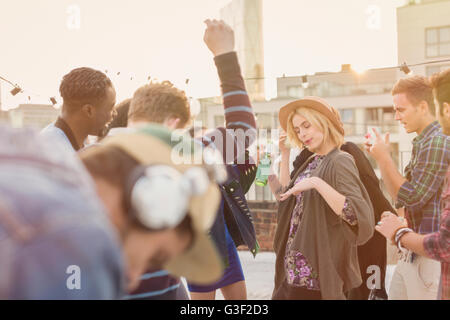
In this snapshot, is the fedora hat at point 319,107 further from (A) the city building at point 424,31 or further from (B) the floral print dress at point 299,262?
(A) the city building at point 424,31

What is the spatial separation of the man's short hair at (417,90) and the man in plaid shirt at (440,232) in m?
0.60

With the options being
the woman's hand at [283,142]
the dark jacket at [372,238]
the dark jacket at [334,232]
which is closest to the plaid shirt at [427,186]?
the dark jacket at [334,232]

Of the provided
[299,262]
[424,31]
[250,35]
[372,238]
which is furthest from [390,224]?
[250,35]

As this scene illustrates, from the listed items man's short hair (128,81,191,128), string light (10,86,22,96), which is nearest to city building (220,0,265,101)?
string light (10,86,22,96)

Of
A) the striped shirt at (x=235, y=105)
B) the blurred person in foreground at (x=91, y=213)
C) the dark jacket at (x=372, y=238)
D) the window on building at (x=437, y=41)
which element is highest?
the window on building at (x=437, y=41)

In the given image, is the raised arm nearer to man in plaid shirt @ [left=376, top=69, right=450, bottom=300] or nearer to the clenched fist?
the clenched fist

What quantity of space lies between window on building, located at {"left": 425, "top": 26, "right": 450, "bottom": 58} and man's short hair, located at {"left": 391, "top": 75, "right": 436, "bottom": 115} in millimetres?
31615

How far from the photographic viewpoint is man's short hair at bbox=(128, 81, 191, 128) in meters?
1.60

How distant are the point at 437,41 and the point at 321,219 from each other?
108 ft

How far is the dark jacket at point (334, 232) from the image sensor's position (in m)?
2.76

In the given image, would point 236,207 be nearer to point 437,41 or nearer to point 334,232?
point 334,232

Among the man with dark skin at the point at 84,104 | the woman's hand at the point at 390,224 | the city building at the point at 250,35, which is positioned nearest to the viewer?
the woman's hand at the point at 390,224

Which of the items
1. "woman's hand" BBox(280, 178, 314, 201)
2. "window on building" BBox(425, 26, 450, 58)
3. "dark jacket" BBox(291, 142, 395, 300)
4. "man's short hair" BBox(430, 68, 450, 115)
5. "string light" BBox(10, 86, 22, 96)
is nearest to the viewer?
"man's short hair" BBox(430, 68, 450, 115)
